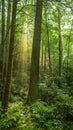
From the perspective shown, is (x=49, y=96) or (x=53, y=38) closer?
(x=49, y=96)

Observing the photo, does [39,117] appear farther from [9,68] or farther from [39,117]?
[9,68]

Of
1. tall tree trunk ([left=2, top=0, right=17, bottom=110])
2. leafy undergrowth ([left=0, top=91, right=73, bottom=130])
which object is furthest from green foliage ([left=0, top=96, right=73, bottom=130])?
tall tree trunk ([left=2, top=0, right=17, bottom=110])

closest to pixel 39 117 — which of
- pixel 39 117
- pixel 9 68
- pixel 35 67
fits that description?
pixel 39 117

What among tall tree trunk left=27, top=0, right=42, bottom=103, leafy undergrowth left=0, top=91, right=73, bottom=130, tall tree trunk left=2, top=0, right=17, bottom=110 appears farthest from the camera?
tall tree trunk left=27, top=0, right=42, bottom=103

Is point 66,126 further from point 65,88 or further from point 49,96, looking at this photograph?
point 65,88

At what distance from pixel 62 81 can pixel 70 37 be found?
6402 millimetres

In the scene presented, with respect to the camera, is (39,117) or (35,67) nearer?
(39,117)

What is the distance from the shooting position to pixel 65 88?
10.6 m

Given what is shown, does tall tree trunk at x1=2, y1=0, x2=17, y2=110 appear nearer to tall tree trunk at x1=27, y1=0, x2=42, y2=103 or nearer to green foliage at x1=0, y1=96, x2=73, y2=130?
green foliage at x1=0, y1=96, x2=73, y2=130

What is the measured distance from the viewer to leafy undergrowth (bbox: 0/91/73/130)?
5961mm

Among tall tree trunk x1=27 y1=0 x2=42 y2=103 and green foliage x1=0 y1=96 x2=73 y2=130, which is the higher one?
tall tree trunk x1=27 y1=0 x2=42 y2=103

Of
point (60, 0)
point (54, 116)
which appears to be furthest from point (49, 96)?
point (60, 0)

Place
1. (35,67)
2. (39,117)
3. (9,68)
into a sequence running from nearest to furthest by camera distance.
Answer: (39,117)
(9,68)
(35,67)

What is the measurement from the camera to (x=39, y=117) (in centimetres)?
636
